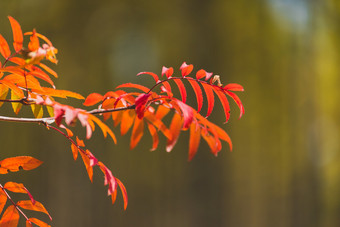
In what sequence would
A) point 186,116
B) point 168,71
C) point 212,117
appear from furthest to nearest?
point 212,117
point 168,71
point 186,116

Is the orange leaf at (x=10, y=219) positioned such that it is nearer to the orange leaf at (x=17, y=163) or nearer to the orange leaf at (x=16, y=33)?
the orange leaf at (x=17, y=163)

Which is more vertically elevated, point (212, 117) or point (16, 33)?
point (212, 117)

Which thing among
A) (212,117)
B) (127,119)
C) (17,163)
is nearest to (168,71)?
(127,119)

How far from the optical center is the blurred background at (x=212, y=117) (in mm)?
2320

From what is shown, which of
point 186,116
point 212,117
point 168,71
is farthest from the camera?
point 212,117

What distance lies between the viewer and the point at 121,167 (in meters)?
2.37

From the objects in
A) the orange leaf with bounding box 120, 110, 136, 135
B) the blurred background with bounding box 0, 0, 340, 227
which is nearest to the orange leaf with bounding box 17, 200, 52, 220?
the orange leaf with bounding box 120, 110, 136, 135

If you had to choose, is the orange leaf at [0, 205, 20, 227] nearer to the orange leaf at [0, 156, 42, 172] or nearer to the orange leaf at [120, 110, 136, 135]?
the orange leaf at [0, 156, 42, 172]

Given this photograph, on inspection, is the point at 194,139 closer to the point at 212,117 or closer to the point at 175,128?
the point at 175,128

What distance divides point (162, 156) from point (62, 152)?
23.1 inches

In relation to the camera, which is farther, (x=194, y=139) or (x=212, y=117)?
(x=212, y=117)

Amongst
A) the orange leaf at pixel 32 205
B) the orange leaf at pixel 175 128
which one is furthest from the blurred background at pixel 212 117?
the orange leaf at pixel 175 128

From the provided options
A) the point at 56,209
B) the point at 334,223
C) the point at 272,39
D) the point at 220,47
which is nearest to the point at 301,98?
the point at 272,39

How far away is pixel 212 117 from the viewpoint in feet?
8.21
